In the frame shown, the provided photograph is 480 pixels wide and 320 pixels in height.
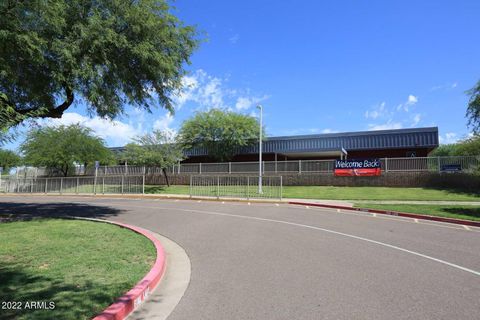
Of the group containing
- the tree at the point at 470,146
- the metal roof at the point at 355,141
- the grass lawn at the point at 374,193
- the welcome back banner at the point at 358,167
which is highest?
the metal roof at the point at 355,141

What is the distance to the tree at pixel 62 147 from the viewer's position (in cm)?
3781

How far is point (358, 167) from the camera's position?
30.3 meters

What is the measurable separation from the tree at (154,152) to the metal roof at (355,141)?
10.8 metres

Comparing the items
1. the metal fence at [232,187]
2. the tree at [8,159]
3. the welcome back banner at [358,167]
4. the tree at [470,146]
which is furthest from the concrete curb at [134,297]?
the tree at [8,159]

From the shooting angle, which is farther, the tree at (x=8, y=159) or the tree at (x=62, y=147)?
the tree at (x=8, y=159)

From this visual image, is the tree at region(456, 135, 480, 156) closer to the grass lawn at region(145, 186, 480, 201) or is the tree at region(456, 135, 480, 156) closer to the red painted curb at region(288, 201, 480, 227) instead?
the grass lawn at region(145, 186, 480, 201)

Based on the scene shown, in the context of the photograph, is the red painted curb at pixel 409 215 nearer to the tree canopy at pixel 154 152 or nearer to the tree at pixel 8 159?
the tree canopy at pixel 154 152

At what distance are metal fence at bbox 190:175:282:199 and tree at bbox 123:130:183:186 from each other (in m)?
6.36

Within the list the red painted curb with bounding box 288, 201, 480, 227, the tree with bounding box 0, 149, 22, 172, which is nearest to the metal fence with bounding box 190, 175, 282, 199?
the red painted curb with bounding box 288, 201, 480, 227

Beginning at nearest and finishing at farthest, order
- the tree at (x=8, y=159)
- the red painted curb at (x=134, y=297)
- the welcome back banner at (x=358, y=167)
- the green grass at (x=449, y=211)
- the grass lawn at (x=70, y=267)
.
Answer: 1. the red painted curb at (x=134, y=297)
2. the grass lawn at (x=70, y=267)
3. the green grass at (x=449, y=211)
4. the welcome back banner at (x=358, y=167)
5. the tree at (x=8, y=159)

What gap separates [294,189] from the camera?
100 feet

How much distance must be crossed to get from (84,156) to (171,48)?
95.6 ft

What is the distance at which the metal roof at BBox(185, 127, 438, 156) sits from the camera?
→ 37.1 metres

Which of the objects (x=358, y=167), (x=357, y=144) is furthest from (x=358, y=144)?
(x=358, y=167)
